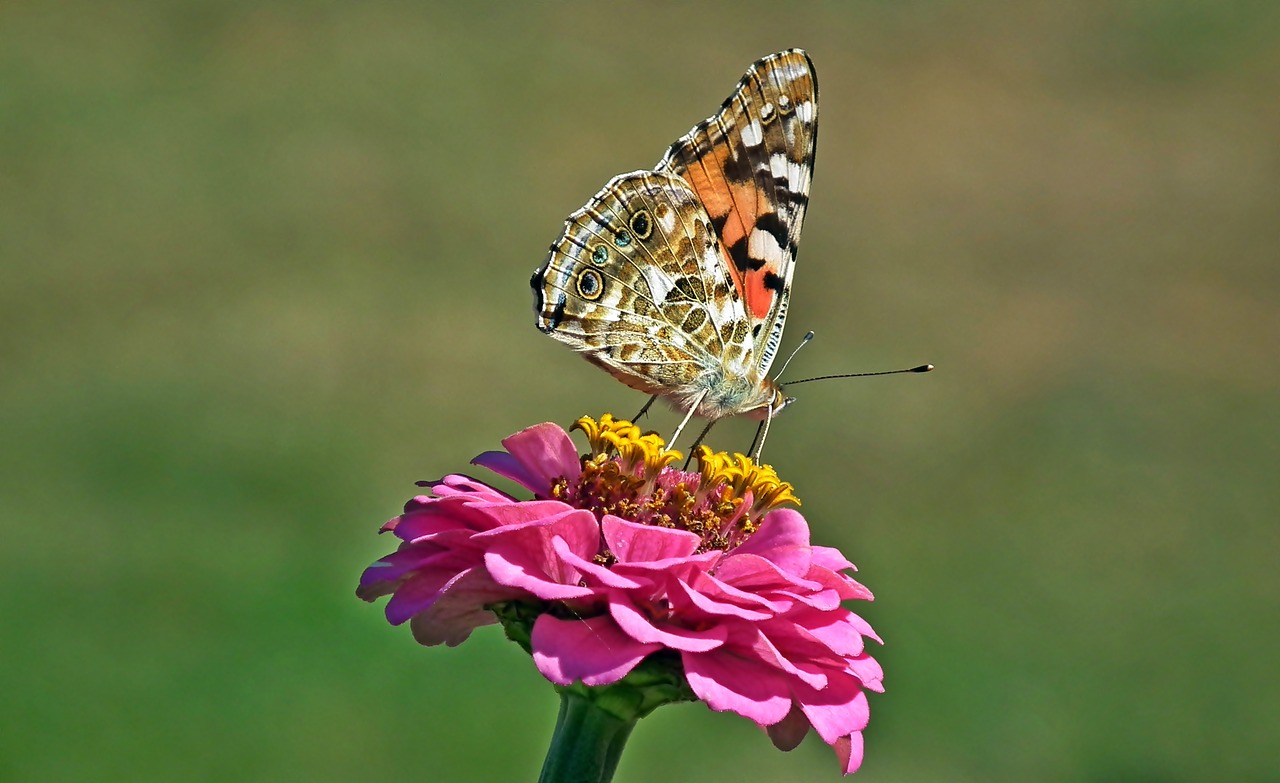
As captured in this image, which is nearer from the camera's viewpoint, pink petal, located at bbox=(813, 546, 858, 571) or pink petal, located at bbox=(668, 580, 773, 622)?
pink petal, located at bbox=(668, 580, 773, 622)

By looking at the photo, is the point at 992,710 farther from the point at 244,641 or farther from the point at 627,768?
the point at 244,641

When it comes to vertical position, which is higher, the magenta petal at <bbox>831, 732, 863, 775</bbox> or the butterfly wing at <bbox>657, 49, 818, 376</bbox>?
the butterfly wing at <bbox>657, 49, 818, 376</bbox>

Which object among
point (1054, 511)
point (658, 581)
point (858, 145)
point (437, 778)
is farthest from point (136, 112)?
point (658, 581)

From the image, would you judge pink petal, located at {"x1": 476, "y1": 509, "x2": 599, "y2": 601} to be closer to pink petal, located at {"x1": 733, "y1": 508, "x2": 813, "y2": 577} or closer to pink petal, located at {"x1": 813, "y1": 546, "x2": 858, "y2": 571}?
pink petal, located at {"x1": 733, "y1": 508, "x2": 813, "y2": 577}

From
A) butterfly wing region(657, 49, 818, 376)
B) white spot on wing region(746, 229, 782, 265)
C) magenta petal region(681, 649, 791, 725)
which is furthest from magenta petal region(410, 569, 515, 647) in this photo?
white spot on wing region(746, 229, 782, 265)

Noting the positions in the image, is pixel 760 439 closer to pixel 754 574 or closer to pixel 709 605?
pixel 754 574

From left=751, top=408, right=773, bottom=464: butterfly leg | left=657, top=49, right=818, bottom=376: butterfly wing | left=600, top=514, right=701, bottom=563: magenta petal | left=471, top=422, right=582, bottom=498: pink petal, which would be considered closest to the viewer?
left=600, top=514, right=701, bottom=563: magenta petal

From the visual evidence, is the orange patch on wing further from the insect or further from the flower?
the flower

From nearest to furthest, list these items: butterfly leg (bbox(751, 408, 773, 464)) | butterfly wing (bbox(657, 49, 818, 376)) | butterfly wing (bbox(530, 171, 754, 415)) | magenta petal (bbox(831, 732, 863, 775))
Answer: magenta petal (bbox(831, 732, 863, 775)) → butterfly leg (bbox(751, 408, 773, 464)) → butterfly wing (bbox(530, 171, 754, 415)) → butterfly wing (bbox(657, 49, 818, 376))

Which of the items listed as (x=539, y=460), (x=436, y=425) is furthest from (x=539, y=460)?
(x=436, y=425)
